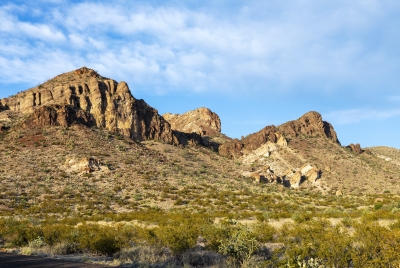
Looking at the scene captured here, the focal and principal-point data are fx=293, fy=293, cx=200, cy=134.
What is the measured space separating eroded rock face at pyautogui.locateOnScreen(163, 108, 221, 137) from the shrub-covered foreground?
294 feet

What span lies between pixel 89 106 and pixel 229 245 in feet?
189

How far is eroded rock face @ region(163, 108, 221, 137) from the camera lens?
10688cm

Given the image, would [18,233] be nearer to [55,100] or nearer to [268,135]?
[55,100]

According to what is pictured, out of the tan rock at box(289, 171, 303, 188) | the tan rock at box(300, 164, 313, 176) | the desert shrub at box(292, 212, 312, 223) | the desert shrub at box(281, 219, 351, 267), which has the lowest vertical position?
the desert shrub at box(292, 212, 312, 223)

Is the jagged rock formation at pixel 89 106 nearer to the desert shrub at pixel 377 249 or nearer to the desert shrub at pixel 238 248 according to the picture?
the desert shrub at pixel 238 248

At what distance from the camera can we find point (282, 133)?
79.6 m

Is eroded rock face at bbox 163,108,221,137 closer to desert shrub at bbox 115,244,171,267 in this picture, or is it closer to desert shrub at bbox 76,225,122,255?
desert shrub at bbox 76,225,122,255

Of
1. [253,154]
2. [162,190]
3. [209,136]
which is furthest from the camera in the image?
[209,136]

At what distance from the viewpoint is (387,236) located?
947 cm

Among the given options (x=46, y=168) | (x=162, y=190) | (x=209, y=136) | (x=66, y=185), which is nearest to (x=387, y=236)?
(x=162, y=190)

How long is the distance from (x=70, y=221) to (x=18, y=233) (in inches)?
336

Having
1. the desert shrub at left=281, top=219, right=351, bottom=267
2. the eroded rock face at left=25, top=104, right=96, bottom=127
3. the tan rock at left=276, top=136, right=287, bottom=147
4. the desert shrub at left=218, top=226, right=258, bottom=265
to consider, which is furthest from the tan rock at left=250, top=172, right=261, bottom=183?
the desert shrub at left=281, top=219, right=351, bottom=267

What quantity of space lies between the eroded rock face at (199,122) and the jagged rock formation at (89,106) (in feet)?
115

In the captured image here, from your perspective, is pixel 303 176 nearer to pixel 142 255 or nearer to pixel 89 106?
pixel 89 106
